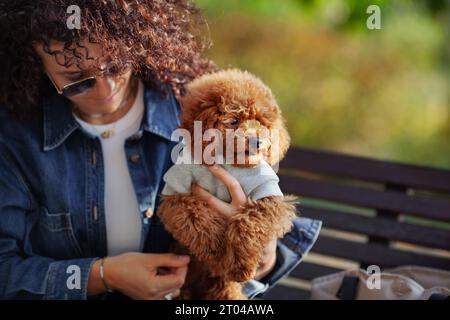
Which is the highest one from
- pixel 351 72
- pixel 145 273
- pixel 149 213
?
pixel 351 72

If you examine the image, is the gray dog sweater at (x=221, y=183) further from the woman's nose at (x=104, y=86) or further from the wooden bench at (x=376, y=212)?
the wooden bench at (x=376, y=212)

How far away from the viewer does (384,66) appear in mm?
5070

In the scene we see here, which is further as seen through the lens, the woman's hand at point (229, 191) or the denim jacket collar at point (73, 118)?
the denim jacket collar at point (73, 118)

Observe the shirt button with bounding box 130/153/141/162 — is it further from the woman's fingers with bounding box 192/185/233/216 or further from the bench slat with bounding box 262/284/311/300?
the bench slat with bounding box 262/284/311/300

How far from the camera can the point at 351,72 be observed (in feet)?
16.5

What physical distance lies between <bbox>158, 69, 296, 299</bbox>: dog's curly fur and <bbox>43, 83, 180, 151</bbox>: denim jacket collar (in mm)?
288

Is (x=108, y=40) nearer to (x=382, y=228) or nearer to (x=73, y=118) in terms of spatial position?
(x=73, y=118)

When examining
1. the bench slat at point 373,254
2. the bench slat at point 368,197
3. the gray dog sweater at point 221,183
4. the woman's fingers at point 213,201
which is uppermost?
the gray dog sweater at point 221,183

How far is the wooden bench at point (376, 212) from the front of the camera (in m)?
2.06

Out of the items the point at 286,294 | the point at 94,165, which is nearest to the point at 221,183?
the point at 94,165

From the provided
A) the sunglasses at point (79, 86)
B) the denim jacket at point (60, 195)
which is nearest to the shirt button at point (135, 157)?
the denim jacket at point (60, 195)

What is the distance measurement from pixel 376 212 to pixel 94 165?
1.05m

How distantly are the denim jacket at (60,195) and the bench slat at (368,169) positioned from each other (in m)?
0.58

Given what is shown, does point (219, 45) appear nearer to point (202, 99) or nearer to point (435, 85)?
point (435, 85)
